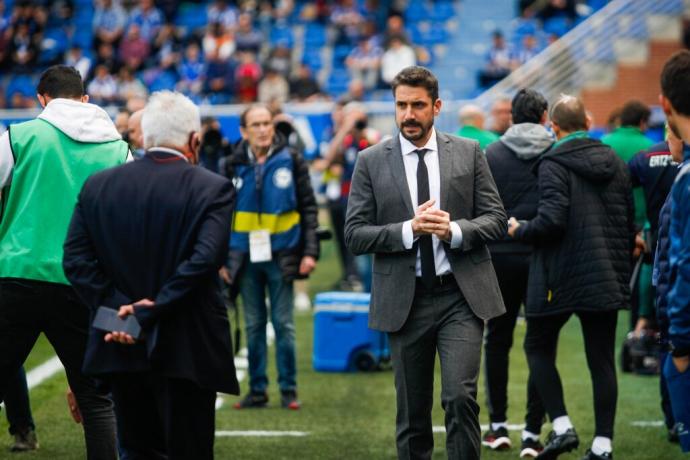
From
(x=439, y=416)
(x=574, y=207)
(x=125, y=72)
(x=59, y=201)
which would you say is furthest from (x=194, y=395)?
(x=125, y=72)

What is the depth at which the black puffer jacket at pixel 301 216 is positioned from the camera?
907 centimetres

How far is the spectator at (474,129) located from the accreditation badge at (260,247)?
1.58 meters

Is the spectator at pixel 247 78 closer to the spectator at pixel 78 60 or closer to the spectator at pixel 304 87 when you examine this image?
the spectator at pixel 304 87

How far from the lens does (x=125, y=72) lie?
23734mm

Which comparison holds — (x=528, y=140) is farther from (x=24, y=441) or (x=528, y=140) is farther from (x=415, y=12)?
(x=415, y=12)

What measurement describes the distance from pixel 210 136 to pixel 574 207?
4381 mm

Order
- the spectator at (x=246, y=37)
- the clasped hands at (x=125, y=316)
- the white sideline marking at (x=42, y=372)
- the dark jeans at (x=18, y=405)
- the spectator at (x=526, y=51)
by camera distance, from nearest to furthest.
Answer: the clasped hands at (x=125, y=316) < the dark jeans at (x=18, y=405) < the white sideline marking at (x=42, y=372) < the spectator at (x=526, y=51) < the spectator at (x=246, y=37)

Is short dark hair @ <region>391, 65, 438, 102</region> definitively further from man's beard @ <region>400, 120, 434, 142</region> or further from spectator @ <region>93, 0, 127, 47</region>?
spectator @ <region>93, 0, 127, 47</region>

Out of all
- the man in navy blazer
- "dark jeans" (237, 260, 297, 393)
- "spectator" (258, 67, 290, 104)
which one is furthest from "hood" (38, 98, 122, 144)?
"spectator" (258, 67, 290, 104)

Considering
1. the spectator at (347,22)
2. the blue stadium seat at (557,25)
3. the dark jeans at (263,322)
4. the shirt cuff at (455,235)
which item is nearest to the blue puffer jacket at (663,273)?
the shirt cuff at (455,235)

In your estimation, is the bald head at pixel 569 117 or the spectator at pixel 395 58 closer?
the bald head at pixel 569 117

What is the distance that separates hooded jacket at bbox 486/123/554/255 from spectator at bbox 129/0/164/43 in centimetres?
1909

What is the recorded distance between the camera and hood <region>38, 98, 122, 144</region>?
6.13 meters

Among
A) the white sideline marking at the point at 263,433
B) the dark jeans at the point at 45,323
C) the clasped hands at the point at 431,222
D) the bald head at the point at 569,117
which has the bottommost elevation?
the white sideline marking at the point at 263,433
